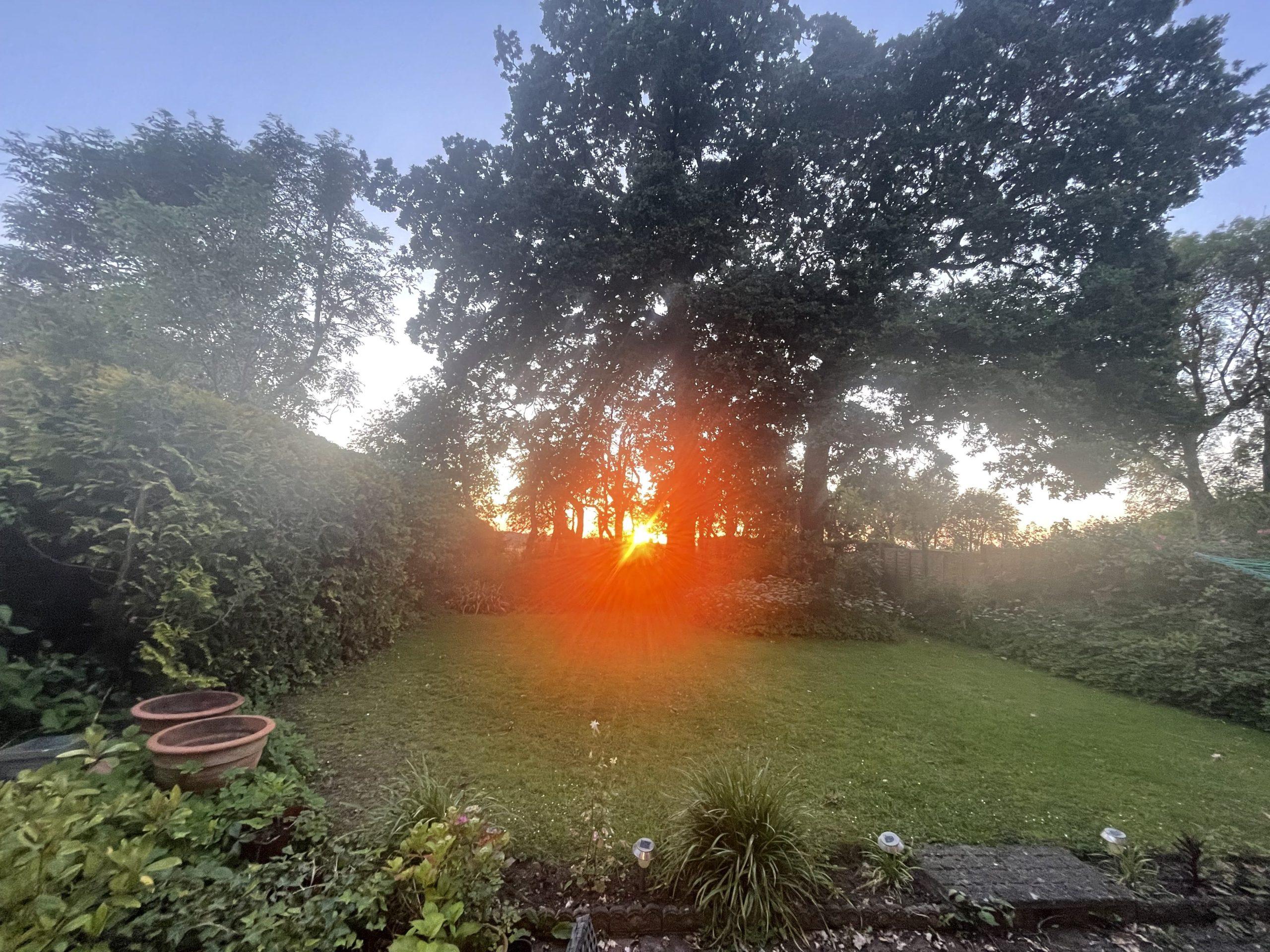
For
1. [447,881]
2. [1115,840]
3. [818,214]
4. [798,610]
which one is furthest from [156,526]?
[818,214]

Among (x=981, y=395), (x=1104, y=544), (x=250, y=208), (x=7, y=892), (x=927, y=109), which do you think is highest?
(x=927, y=109)

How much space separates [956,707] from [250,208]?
51.9 feet

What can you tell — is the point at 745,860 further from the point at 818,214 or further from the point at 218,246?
the point at 218,246

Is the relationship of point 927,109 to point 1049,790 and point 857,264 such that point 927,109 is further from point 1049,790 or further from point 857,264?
point 1049,790

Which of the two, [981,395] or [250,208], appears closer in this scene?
[981,395]

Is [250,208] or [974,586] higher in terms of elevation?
[250,208]

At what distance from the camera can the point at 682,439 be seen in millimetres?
→ 12656

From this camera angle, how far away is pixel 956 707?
17.3ft

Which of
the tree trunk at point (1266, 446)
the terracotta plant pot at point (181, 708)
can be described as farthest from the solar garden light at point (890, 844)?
the tree trunk at point (1266, 446)

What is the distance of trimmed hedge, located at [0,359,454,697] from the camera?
319 cm

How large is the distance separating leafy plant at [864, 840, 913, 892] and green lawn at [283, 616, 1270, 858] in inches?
11.3

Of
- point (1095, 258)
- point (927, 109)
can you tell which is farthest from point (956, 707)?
point (927, 109)

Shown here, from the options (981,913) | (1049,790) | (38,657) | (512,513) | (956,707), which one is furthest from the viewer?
(512,513)

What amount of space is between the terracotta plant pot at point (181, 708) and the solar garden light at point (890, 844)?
3.73 metres
